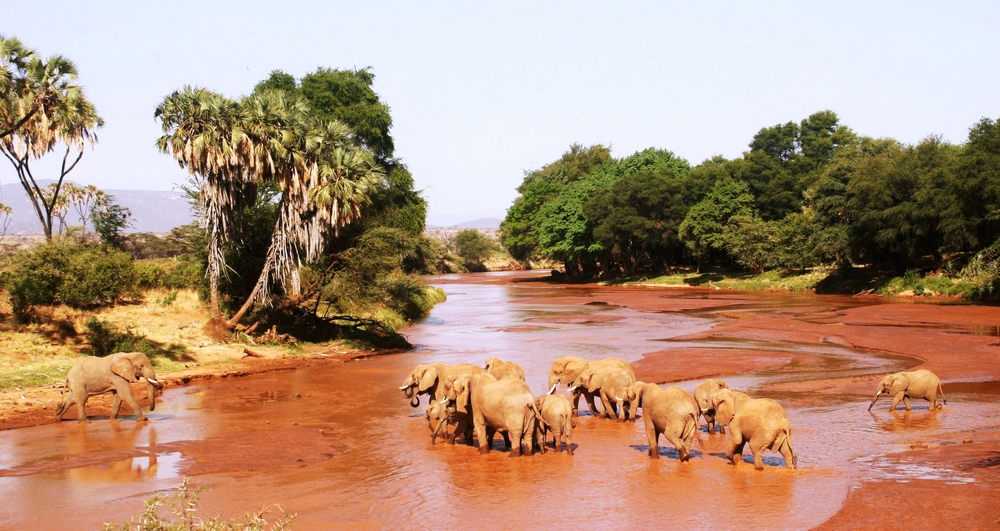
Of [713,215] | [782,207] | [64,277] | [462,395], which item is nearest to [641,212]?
[713,215]

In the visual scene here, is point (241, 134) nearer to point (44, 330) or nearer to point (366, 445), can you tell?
point (44, 330)

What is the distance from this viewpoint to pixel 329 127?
2955 centimetres

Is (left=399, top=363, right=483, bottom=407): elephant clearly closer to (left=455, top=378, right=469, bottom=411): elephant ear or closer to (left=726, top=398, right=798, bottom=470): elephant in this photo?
(left=455, top=378, right=469, bottom=411): elephant ear

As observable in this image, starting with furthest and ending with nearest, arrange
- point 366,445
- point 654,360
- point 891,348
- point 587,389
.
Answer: point 891,348
point 654,360
point 587,389
point 366,445

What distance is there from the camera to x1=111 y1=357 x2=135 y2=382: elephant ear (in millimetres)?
16672

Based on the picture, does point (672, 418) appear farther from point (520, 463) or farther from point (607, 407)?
point (607, 407)

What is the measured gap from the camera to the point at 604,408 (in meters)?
16.9

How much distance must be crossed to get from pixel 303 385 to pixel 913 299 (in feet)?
125

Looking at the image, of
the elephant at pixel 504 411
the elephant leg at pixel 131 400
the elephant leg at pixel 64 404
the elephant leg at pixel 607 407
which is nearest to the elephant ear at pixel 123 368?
the elephant leg at pixel 131 400

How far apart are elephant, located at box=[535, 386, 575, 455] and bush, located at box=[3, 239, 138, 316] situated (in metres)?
16.2

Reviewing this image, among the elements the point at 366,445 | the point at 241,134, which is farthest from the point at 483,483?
the point at 241,134

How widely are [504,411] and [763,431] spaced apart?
3970mm

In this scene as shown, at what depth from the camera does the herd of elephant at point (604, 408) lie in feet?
40.3

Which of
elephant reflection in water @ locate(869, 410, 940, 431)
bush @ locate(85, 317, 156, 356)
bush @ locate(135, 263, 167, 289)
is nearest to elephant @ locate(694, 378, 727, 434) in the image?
elephant reflection in water @ locate(869, 410, 940, 431)
